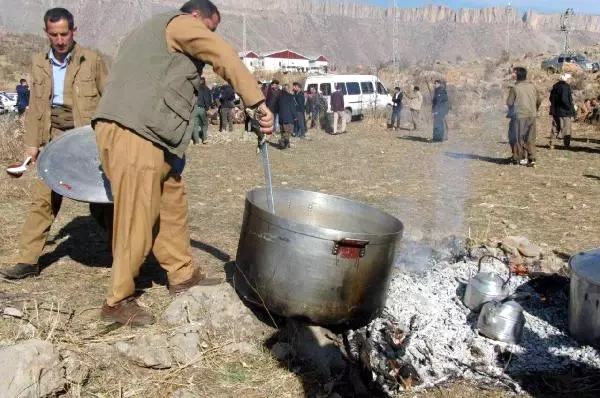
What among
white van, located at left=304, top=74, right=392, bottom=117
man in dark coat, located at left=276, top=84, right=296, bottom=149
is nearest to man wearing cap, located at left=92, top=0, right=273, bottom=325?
man in dark coat, located at left=276, top=84, right=296, bottom=149

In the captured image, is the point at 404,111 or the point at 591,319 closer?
the point at 591,319

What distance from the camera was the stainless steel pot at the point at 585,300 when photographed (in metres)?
3.37

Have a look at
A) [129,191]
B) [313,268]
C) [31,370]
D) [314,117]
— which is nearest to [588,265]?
[313,268]

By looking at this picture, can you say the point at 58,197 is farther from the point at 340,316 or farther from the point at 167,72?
the point at 340,316

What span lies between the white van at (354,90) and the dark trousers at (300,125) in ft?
14.1

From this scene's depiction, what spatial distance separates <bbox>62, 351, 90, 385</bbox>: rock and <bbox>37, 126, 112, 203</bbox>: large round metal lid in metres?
1.04

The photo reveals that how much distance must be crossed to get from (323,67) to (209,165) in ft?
189

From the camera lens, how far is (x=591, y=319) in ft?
11.2

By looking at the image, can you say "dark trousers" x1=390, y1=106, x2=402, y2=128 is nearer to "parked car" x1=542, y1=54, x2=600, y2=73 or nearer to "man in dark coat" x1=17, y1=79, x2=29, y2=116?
"man in dark coat" x1=17, y1=79, x2=29, y2=116

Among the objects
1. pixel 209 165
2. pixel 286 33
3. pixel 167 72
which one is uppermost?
pixel 286 33

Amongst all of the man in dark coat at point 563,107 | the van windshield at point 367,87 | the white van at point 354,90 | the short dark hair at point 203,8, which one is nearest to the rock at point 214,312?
the short dark hair at point 203,8

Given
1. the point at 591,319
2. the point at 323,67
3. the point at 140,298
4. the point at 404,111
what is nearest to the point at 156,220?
the point at 140,298

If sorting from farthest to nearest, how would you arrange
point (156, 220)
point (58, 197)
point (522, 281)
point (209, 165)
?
point (209, 165) < point (522, 281) < point (58, 197) < point (156, 220)

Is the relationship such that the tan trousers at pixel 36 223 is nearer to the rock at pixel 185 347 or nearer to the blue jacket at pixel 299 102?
the rock at pixel 185 347
